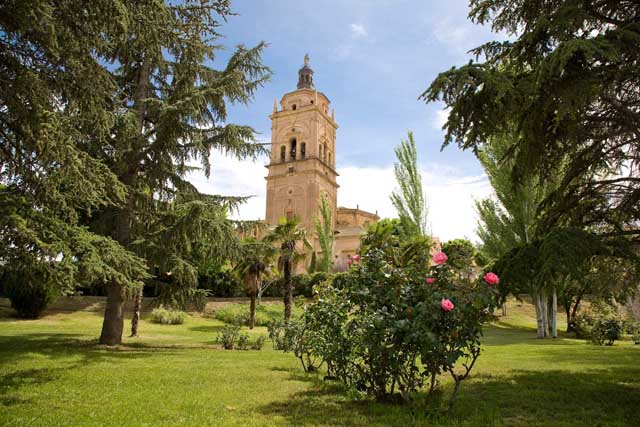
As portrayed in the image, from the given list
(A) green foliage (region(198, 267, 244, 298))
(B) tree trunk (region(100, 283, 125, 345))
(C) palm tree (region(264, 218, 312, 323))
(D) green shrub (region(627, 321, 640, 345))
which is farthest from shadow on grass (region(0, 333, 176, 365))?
(A) green foliage (region(198, 267, 244, 298))

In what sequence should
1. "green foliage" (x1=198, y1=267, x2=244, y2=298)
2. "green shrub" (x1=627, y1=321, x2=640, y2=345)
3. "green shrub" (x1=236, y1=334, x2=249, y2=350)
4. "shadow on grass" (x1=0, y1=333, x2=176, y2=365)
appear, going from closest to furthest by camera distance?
"shadow on grass" (x1=0, y1=333, x2=176, y2=365) → "green shrub" (x1=236, y1=334, x2=249, y2=350) → "green shrub" (x1=627, y1=321, x2=640, y2=345) → "green foliage" (x1=198, y1=267, x2=244, y2=298)

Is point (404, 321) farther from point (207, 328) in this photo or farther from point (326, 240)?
point (326, 240)

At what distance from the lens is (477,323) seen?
4.45 m

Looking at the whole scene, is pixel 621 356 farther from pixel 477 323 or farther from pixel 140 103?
pixel 140 103

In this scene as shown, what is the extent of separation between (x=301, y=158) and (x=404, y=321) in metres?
43.1

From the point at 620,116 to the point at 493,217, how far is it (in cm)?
1597

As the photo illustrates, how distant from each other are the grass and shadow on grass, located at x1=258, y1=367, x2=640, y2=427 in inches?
0.5

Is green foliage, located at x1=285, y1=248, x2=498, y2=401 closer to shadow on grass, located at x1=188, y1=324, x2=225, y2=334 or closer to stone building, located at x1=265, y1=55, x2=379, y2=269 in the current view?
shadow on grass, located at x1=188, y1=324, x2=225, y2=334

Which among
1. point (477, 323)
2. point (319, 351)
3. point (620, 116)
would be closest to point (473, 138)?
point (620, 116)

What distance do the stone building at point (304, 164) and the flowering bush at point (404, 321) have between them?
37690 mm

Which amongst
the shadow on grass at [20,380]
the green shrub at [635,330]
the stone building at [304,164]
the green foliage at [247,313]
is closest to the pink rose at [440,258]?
the shadow on grass at [20,380]

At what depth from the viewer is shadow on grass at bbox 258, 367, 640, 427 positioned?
459 centimetres

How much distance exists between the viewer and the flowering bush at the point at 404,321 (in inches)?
172

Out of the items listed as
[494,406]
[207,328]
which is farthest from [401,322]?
[207,328]
